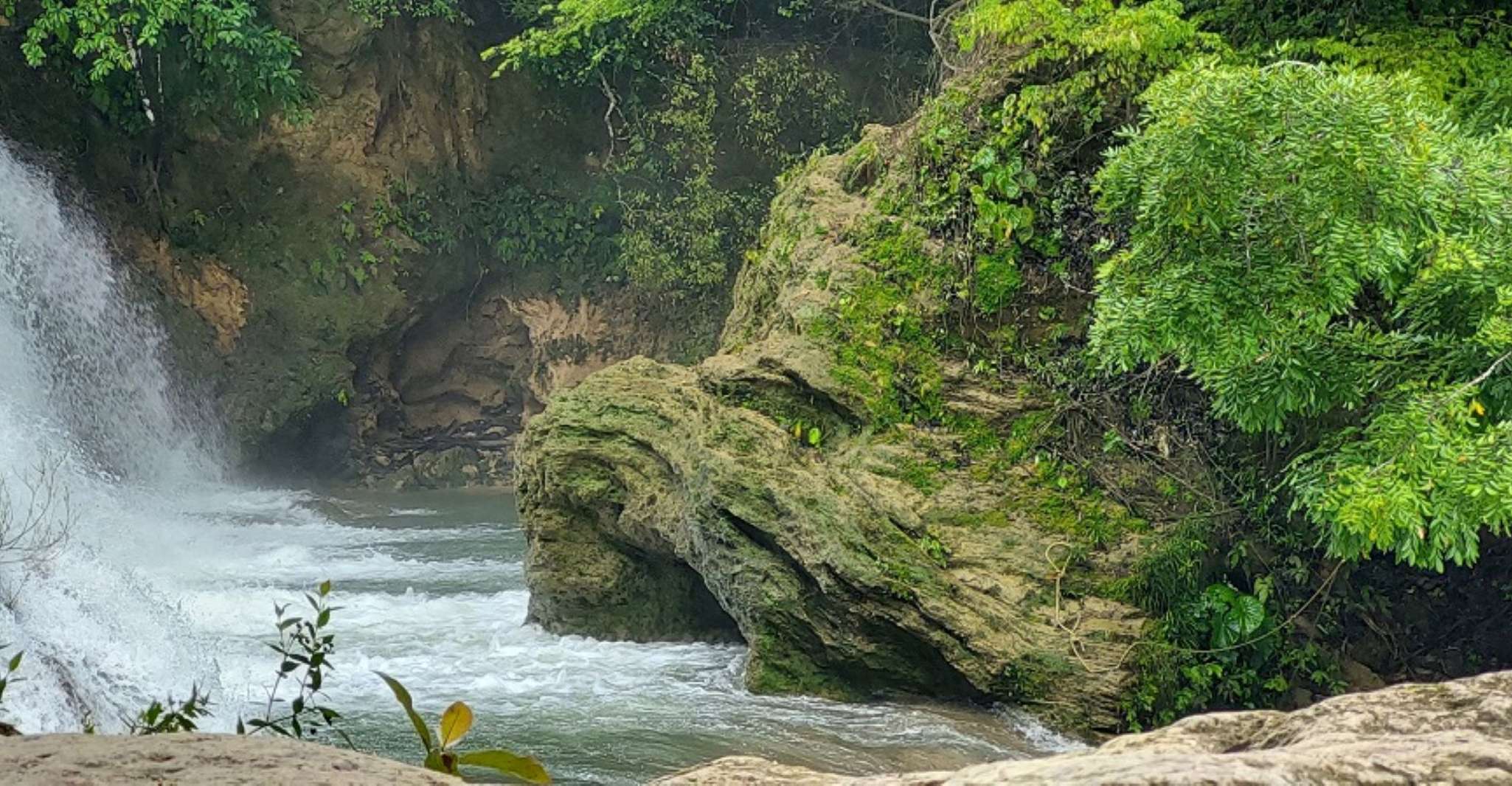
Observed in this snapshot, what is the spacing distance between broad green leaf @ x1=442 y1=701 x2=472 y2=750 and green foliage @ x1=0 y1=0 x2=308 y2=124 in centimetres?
1357

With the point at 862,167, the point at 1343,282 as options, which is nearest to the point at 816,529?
the point at 1343,282

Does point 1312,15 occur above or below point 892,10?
below

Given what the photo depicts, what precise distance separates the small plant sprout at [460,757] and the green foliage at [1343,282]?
167 inches

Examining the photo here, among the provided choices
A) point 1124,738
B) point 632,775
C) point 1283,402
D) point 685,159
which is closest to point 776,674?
point 632,775

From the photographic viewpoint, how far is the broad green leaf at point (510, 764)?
88.8 inches

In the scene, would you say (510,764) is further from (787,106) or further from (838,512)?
(787,106)

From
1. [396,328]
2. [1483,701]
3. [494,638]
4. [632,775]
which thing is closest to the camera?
[1483,701]

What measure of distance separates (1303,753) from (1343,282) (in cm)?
450

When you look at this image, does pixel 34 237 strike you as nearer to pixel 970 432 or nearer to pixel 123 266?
pixel 123 266

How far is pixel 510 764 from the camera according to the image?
2.29 meters

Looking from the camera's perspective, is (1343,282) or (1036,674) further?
(1036,674)

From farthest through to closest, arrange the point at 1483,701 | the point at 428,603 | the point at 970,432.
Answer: the point at 428,603 → the point at 970,432 → the point at 1483,701

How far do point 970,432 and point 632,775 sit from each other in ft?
9.19

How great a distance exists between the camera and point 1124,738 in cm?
224
